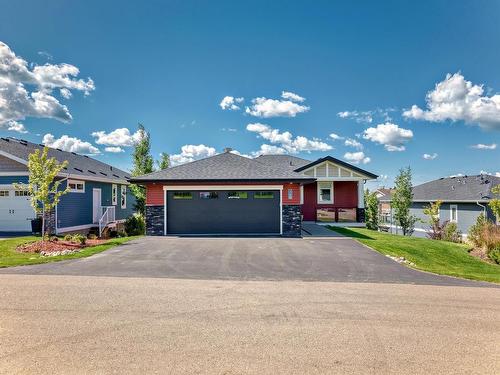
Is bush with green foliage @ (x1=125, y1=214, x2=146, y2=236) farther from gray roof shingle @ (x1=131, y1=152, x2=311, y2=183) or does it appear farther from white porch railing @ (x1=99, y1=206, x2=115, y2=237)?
gray roof shingle @ (x1=131, y1=152, x2=311, y2=183)

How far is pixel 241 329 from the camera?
4.90 metres

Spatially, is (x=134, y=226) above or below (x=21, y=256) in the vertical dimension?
above

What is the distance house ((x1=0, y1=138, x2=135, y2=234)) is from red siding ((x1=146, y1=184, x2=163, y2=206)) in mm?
5132

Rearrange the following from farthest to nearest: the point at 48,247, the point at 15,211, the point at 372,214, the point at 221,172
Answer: the point at 372,214, the point at 221,172, the point at 15,211, the point at 48,247

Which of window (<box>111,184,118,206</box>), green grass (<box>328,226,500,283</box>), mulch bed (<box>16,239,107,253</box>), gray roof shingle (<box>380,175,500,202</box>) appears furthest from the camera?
gray roof shingle (<box>380,175,500,202</box>)

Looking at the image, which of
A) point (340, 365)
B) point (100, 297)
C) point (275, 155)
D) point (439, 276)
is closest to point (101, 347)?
point (100, 297)

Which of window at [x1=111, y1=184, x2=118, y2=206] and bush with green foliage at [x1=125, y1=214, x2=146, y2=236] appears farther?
window at [x1=111, y1=184, x2=118, y2=206]

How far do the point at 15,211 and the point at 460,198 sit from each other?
32385 millimetres

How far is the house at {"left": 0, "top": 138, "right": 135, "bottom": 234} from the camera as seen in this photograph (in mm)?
16531

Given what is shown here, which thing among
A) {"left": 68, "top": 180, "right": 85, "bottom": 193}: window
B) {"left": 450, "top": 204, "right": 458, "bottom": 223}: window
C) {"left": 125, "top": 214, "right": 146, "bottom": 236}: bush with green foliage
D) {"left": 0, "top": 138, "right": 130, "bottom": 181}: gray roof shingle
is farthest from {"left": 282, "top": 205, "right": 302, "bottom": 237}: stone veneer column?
{"left": 450, "top": 204, "right": 458, "bottom": 223}: window

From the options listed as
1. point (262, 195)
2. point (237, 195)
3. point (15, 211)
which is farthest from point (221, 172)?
point (15, 211)

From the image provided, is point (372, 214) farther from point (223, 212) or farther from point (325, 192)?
point (223, 212)

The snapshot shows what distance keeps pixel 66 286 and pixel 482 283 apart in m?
11.4

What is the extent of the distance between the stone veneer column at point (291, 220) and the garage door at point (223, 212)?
1.29 ft
